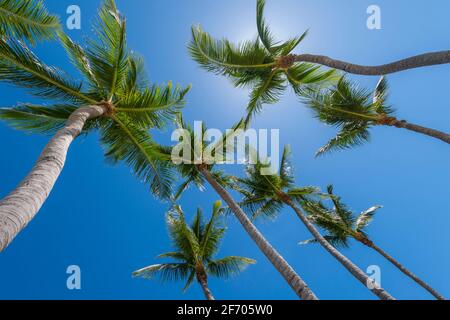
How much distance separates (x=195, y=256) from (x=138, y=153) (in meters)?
6.22

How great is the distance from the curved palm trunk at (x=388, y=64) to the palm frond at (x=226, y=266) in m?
8.72

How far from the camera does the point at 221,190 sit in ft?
38.4

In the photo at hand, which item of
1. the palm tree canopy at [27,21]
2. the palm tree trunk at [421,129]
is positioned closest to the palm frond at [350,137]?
the palm tree trunk at [421,129]

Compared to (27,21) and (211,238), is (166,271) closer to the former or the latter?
(211,238)

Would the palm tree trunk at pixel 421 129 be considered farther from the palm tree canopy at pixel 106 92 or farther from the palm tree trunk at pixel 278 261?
the palm tree canopy at pixel 106 92

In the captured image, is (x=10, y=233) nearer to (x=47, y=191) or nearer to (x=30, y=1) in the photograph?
(x=47, y=191)

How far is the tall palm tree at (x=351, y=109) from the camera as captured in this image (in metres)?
12.1

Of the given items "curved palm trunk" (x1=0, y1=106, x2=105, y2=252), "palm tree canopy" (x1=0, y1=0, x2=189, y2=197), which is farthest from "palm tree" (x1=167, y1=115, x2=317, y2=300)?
"curved palm trunk" (x1=0, y1=106, x2=105, y2=252)

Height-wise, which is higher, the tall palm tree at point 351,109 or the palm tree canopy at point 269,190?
the tall palm tree at point 351,109

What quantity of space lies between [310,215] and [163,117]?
988 cm

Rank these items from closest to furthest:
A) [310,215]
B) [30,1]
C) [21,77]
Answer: [30,1] → [21,77] → [310,215]

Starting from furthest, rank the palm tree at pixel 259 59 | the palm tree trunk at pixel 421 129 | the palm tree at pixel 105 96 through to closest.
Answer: the palm tree at pixel 259 59
the palm tree trunk at pixel 421 129
the palm tree at pixel 105 96

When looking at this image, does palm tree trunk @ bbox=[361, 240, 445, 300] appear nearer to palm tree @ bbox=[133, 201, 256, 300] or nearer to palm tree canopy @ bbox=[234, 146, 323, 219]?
palm tree canopy @ bbox=[234, 146, 323, 219]
